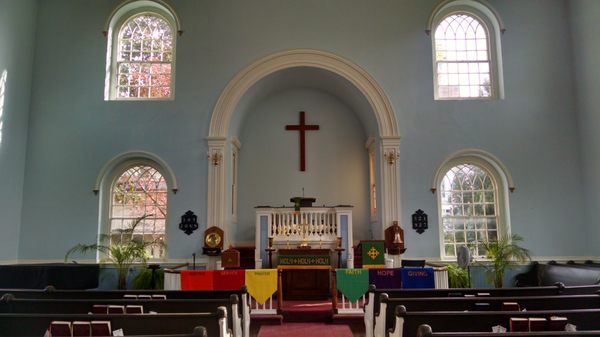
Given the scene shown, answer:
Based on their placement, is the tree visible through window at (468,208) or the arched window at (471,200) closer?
the arched window at (471,200)

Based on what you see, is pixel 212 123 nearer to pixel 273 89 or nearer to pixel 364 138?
pixel 273 89

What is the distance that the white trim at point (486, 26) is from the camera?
11.5 metres

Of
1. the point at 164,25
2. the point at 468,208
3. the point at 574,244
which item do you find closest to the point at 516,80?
the point at 468,208

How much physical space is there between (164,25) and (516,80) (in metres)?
8.60

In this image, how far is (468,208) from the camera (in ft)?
37.5

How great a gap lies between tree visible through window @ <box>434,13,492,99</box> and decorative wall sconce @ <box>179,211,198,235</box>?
21.4 ft

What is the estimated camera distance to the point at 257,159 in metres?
13.2

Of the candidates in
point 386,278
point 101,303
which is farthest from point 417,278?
point 101,303

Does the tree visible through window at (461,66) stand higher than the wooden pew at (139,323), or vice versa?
the tree visible through window at (461,66)

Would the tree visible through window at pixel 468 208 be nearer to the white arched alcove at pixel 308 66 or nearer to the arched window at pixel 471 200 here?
the arched window at pixel 471 200

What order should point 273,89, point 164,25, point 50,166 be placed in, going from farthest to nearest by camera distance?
point 273,89 < point 164,25 < point 50,166

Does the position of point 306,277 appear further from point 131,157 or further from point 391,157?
point 131,157

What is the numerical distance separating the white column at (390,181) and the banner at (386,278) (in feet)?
8.63

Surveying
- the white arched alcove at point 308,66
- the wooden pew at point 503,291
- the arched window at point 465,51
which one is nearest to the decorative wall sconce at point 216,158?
the white arched alcove at point 308,66
